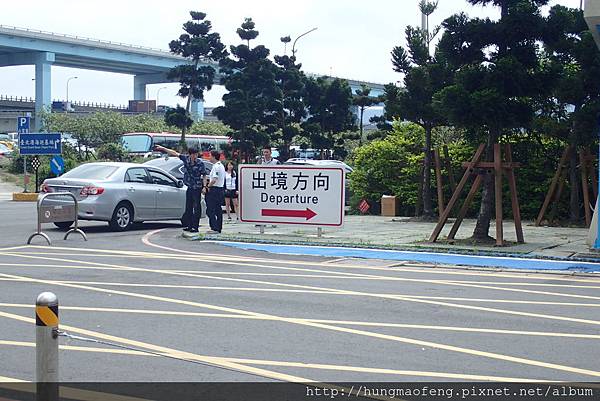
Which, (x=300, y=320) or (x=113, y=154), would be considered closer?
(x=300, y=320)

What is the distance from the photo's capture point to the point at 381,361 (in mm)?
7086

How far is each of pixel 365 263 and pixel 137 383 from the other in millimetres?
7605

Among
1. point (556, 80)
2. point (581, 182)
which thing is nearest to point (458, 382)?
point (556, 80)

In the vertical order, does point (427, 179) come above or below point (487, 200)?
above

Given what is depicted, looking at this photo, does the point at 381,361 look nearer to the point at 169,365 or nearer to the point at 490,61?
the point at 169,365

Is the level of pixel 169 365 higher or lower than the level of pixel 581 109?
lower

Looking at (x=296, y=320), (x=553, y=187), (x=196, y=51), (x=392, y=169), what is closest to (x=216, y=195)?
(x=553, y=187)

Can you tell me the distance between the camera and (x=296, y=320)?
8789mm

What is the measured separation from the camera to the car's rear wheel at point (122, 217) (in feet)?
60.6

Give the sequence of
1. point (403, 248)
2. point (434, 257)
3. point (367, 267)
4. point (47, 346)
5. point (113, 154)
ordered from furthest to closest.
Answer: point (113, 154), point (403, 248), point (434, 257), point (367, 267), point (47, 346)

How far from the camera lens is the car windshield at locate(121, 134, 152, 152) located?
58562mm

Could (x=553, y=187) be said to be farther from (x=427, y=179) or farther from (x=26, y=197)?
(x=26, y=197)

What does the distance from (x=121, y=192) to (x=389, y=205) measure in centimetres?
868

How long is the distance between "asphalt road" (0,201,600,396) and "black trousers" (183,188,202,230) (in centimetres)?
398
